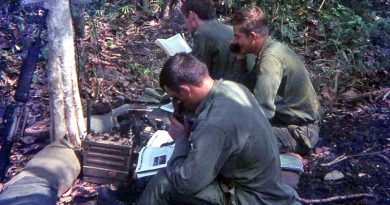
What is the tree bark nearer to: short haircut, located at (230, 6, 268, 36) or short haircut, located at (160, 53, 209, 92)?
short haircut, located at (230, 6, 268, 36)

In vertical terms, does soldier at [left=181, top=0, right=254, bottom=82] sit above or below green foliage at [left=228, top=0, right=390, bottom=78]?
above

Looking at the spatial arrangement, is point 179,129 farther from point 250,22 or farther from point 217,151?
point 250,22

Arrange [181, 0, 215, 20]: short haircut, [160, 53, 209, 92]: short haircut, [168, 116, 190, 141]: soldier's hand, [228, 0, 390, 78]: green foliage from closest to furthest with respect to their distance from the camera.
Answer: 1. [160, 53, 209, 92]: short haircut
2. [168, 116, 190, 141]: soldier's hand
3. [181, 0, 215, 20]: short haircut
4. [228, 0, 390, 78]: green foliage

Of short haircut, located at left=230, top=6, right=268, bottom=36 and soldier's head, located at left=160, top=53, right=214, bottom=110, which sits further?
short haircut, located at left=230, top=6, right=268, bottom=36

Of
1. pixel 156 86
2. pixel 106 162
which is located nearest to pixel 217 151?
pixel 106 162

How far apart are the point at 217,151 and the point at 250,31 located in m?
2.00

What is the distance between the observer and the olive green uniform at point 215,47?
6.04 m

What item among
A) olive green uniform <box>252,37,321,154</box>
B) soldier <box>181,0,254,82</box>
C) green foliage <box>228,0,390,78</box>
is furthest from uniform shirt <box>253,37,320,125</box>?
green foliage <box>228,0,390,78</box>

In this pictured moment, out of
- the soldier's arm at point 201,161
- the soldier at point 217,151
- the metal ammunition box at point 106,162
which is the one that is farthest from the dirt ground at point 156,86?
the soldier's arm at point 201,161

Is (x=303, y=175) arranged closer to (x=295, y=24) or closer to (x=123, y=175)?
(x=123, y=175)

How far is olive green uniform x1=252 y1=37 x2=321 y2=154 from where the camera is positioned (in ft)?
17.0

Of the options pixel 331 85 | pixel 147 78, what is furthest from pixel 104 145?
pixel 331 85

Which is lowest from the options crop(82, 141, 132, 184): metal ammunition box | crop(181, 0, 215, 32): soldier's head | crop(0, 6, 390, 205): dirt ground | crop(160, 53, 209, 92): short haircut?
crop(0, 6, 390, 205): dirt ground

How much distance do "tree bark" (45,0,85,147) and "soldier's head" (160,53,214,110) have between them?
1663 millimetres
